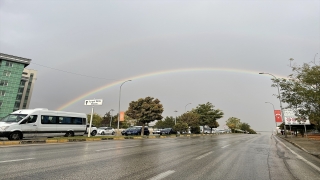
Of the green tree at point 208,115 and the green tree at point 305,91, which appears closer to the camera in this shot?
the green tree at point 305,91

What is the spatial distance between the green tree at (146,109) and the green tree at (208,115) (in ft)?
104

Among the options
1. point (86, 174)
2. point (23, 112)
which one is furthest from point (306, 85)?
point (23, 112)

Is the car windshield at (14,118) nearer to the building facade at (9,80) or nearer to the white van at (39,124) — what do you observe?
the white van at (39,124)

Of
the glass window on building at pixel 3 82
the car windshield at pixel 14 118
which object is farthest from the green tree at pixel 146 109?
the glass window on building at pixel 3 82

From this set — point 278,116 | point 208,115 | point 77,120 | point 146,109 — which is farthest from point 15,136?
point 208,115

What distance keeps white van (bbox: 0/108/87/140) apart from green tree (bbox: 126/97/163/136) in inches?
498

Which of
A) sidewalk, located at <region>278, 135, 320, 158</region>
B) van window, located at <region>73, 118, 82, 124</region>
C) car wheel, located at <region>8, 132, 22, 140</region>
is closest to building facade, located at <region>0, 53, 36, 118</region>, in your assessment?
van window, located at <region>73, 118, 82, 124</region>

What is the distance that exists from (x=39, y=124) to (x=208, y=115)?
53.5m

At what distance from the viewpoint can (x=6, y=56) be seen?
69.4 metres

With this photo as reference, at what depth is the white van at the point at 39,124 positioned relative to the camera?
52.2 ft

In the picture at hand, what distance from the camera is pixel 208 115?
214 feet

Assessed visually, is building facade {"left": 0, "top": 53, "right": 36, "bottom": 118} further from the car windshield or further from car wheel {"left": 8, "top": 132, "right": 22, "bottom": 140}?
car wheel {"left": 8, "top": 132, "right": 22, "bottom": 140}

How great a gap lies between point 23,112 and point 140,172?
16.3m

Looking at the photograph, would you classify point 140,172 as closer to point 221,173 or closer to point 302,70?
point 221,173
